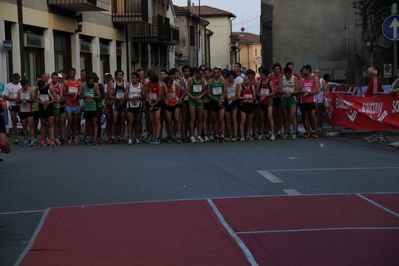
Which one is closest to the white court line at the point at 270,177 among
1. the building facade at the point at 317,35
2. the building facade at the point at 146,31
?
the building facade at the point at 146,31

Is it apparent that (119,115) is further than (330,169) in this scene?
Yes

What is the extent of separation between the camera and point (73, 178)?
11.1 m

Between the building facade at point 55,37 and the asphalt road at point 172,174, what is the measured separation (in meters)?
8.80

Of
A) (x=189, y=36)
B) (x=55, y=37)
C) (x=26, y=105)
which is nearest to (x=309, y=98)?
(x=26, y=105)

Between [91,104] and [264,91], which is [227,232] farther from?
[91,104]

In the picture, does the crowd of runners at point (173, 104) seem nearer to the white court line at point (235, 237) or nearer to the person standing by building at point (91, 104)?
the person standing by building at point (91, 104)

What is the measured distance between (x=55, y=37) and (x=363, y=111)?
16.3m

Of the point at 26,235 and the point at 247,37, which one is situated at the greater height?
the point at 247,37

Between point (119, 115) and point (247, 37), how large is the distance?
124012 millimetres

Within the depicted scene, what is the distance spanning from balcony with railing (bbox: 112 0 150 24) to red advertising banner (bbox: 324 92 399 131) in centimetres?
2023

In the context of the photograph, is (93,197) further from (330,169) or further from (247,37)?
(247,37)

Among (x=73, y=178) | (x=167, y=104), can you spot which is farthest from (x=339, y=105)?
(x=73, y=178)

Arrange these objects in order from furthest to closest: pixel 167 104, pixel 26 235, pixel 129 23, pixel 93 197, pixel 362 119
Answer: pixel 129 23, pixel 167 104, pixel 362 119, pixel 93 197, pixel 26 235

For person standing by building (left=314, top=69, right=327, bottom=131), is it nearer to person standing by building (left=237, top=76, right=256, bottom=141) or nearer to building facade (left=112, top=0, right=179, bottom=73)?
person standing by building (left=237, top=76, right=256, bottom=141)
